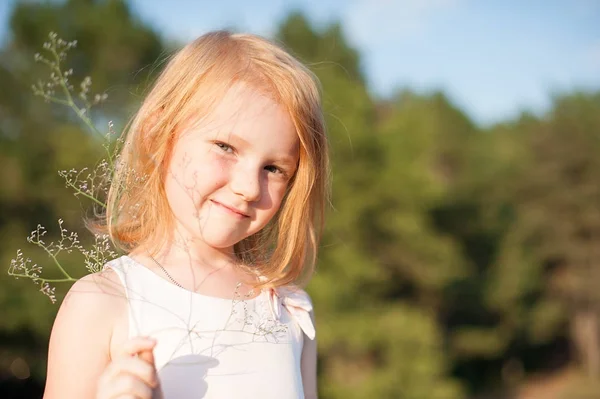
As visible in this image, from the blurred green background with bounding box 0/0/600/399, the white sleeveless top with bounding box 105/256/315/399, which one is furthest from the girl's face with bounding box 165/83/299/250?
the blurred green background with bounding box 0/0/600/399

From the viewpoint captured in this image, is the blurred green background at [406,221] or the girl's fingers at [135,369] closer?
the girl's fingers at [135,369]

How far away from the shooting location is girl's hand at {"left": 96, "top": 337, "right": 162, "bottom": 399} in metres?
1.00

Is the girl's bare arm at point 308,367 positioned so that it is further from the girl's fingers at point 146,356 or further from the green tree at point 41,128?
the green tree at point 41,128

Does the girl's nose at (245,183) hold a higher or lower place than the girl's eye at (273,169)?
lower

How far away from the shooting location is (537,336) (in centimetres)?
2317

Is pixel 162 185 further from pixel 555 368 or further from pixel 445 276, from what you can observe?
pixel 555 368

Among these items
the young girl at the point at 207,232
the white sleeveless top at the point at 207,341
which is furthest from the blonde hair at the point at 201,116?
the white sleeveless top at the point at 207,341

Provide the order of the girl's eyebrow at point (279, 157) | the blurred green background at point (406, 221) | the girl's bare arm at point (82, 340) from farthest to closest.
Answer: the blurred green background at point (406, 221)
the girl's eyebrow at point (279, 157)
the girl's bare arm at point (82, 340)

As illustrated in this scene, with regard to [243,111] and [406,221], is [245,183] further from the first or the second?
[406,221]

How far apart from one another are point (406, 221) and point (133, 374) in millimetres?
15377

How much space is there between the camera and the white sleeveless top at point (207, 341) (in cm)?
123

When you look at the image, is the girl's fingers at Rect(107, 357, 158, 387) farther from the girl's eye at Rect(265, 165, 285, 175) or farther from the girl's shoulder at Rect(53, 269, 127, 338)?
the girl's eye at Rect(265, 165, 285, 175)

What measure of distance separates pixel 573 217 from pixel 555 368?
7298 mm

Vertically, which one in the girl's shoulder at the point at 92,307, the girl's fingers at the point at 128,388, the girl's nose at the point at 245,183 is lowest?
the girl's fingers at the point at 128,388
